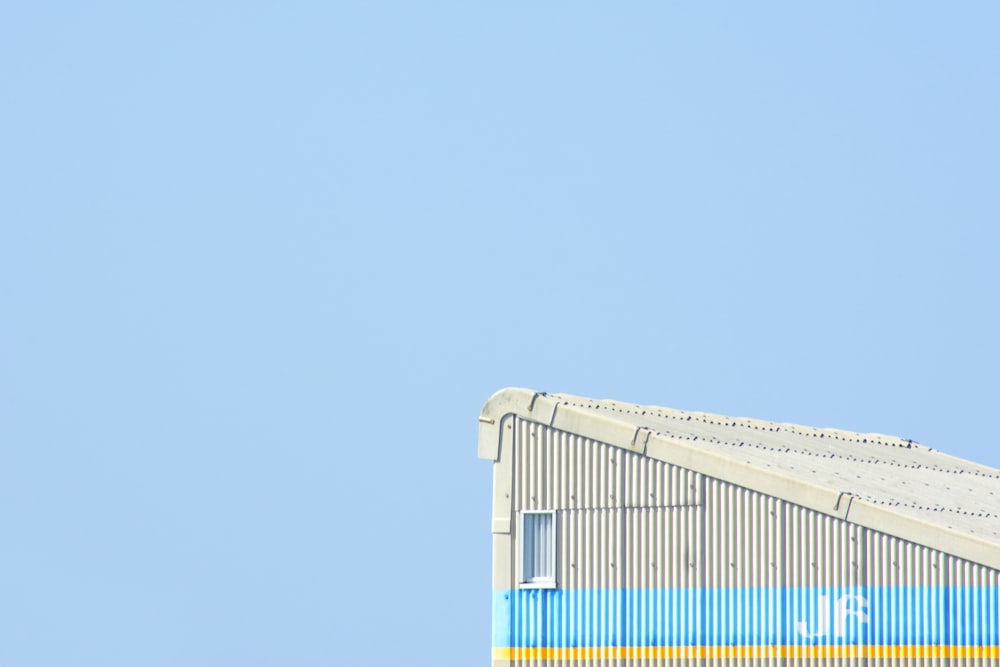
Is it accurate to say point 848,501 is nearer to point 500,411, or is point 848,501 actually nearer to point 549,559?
point 549,559

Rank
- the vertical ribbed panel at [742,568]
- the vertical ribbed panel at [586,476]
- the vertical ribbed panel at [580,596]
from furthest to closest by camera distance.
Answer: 1. the vertical ribbed panel at [580,596]
2. the vertical ribbed panel at [586,476]
3. the vertical ribbed panel at [742,568]

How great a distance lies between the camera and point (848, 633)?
30812 millimetres

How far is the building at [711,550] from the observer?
29906mm

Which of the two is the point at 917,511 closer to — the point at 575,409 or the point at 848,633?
the point at 848,633

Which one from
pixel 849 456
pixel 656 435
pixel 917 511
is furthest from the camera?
pixel 849 456

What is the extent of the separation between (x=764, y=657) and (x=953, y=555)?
14.9ft

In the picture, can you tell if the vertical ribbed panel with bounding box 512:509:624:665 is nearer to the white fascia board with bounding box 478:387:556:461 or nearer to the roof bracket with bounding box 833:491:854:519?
the white fascia board with bounding box 478:387:556:461

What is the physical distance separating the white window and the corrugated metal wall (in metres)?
0.17

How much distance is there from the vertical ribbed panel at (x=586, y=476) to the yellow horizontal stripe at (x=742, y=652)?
9.50ft

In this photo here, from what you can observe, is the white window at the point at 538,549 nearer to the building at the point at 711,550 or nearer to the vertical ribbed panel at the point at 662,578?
the building at the point at 711,550

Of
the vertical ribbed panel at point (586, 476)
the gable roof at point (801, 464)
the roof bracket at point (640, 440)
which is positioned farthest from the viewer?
the roof bracket at point (640, 440)

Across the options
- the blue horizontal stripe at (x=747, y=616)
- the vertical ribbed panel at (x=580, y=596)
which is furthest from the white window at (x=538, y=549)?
the blue horizontal stripe at (x=747, y=616)

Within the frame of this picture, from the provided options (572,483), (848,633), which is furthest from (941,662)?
(572,483)

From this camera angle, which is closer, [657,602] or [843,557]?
[843,557]
